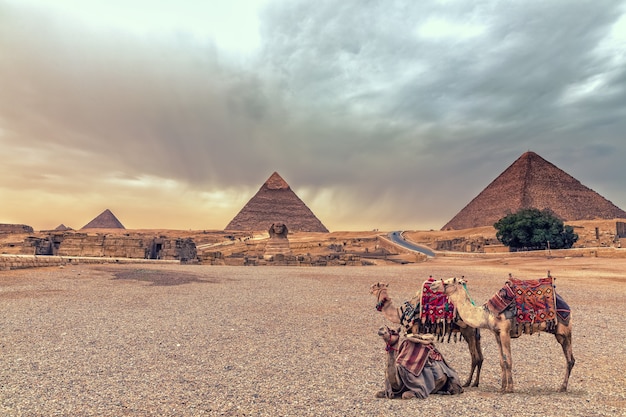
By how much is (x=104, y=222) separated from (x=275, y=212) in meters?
64.0

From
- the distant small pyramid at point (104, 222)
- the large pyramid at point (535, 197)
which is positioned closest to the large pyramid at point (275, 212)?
the distant small pyramid at point (104, 222)

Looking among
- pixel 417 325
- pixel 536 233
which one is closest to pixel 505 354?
pixel 417 325

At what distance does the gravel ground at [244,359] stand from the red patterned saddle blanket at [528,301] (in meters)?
1.01

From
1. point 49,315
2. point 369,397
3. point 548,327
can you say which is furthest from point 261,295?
point 548,327

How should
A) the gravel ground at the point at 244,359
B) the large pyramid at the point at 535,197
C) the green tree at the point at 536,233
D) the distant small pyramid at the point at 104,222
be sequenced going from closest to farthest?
the gravel ground at the point at 244,359 < the green tree at the point at 536,233 < the large pyramid at the point at 535,197 < the distant small pyramid at the point at 104,222

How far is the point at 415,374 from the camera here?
188 inches

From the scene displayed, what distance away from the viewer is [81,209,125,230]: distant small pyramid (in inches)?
5610

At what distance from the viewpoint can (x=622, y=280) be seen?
709 inches

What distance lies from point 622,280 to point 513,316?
57.9 ft

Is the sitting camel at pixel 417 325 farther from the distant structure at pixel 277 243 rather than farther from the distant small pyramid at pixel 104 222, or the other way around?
the distant small pyramid at pixel 104 222

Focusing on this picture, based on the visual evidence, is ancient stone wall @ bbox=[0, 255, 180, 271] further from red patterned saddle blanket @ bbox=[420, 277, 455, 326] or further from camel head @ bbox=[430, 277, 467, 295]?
camel head @ bbox=[430, 277, 467, 295]

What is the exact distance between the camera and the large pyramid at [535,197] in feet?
452

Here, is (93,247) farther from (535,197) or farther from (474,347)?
(535,197)

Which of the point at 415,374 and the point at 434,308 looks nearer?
the point at 415,374
